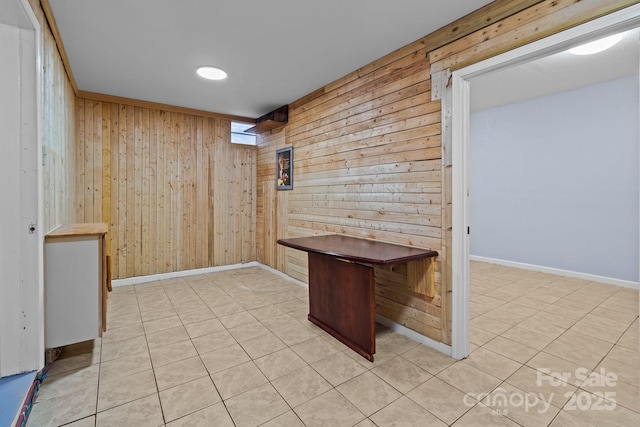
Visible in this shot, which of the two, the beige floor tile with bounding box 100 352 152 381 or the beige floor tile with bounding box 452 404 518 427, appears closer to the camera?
the beige floor tile with bounding box 452 404 518 427

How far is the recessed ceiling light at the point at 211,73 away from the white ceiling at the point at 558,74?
2.64 meters

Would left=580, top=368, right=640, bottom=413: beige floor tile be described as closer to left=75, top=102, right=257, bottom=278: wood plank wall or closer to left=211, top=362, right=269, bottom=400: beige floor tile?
left=211, top=362, right=269, bottom=400: beige floor tile

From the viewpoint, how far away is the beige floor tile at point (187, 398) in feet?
5.72

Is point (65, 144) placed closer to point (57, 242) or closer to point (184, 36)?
point (57, 242)

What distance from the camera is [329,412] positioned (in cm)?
174

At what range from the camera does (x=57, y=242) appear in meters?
2.13

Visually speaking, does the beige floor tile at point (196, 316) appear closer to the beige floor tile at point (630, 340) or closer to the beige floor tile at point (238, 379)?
the beige floor tile at point (238, 379)

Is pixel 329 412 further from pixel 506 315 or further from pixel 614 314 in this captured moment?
pixel 614 314

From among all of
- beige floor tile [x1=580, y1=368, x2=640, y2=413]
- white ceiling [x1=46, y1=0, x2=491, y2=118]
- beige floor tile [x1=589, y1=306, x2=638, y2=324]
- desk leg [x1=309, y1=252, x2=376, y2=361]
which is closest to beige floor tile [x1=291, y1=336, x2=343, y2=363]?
desk leg [x1=309, y1=252, x2=376, y2=361]

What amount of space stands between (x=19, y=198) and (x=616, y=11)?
11.9 ft

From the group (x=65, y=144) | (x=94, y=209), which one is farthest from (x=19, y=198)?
(x=94, y=209)

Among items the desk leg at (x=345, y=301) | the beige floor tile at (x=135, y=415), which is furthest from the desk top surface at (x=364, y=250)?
the beige floor tile at (x=135, y=415)

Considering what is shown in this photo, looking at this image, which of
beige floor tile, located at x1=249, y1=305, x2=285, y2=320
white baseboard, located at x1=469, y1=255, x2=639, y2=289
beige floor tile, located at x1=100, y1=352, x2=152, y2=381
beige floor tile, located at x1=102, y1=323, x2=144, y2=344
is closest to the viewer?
beige floor tile, located at x1=100, y1=352, x2=152, y2=381

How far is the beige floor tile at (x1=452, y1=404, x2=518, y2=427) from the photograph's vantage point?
5.37 ft
